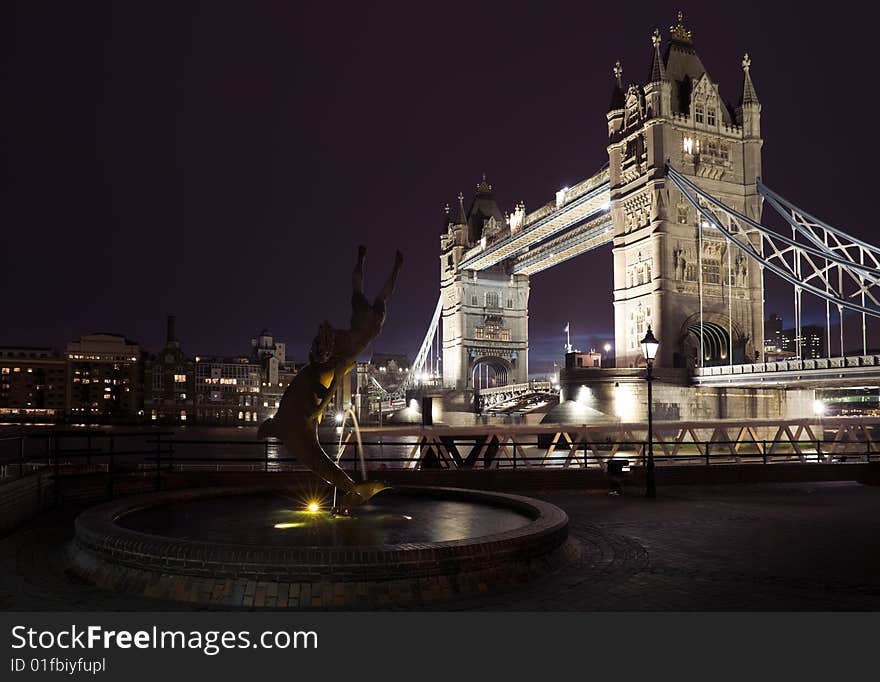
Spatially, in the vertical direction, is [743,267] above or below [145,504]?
above

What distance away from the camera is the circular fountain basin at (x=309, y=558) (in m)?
7.38

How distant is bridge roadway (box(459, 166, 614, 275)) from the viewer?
63.9 meters

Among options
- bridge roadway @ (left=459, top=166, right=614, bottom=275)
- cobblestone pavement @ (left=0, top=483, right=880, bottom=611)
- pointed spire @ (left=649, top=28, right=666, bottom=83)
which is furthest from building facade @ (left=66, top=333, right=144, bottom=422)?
cobblestone pavement @ (left=0, top=483, right=880, bottom=611)

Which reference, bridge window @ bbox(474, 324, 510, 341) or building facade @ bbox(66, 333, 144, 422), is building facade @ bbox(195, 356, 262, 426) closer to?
building facade @ bbox(66, 333, 144, 422)

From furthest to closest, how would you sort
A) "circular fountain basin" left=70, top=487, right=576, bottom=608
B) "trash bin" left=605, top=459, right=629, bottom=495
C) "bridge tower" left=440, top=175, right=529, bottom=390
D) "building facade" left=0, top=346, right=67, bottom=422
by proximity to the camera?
"building facade" left=0, top=346, right=67, bottom=422 < "bridge tower" left=440, top=175, right=529, bottom=390 < "trash bin" left=605, top=459, right=629, bottom=495 < "circular fountain basin" left=70, top=487, right=576, bottom=608

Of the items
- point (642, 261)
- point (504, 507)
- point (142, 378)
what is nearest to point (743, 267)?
point (642, 261)

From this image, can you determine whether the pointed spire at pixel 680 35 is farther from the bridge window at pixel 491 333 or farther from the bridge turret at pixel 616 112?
the bridge window at pixel 491 333

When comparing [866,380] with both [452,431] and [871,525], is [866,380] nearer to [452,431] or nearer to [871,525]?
[452,431]

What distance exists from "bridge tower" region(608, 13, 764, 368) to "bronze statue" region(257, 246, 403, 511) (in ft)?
139

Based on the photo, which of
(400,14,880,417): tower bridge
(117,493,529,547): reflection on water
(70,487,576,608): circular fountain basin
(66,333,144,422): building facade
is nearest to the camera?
(70,487,576,608): circular fountain basin

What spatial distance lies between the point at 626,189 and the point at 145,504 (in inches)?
1958

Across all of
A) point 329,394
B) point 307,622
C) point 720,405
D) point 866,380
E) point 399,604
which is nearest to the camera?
point 307,622

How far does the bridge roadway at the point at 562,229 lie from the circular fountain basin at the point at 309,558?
5365cm

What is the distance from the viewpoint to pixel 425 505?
12336mm
